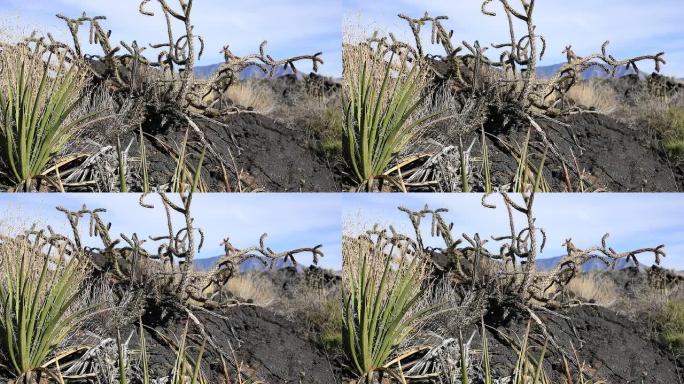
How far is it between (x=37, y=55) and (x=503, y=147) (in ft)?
7.81

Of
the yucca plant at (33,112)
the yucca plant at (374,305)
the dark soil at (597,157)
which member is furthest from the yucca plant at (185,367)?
the dark soil at (597,157)

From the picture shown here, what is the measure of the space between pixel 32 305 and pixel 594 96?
3.18 meters

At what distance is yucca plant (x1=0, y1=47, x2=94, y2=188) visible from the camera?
14.3 ft

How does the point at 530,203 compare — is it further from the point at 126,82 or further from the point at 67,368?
the point at 67,368

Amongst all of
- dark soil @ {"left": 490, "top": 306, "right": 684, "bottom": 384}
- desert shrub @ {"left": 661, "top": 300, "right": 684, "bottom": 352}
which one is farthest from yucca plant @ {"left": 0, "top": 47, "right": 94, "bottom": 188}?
desert shrub @ {"left": 661, "top": 300, "right": 684, "bottom": 352}

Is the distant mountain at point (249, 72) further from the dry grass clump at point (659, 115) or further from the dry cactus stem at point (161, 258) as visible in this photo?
the dry grass clump at point (659, 115)

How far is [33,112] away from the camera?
4.40 metres

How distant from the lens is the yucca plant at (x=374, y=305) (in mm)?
4594

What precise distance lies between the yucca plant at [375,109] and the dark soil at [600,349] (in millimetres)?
1264

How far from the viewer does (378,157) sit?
179 inches

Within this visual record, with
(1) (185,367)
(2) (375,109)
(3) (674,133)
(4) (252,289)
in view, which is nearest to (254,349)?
(4) (252,289)

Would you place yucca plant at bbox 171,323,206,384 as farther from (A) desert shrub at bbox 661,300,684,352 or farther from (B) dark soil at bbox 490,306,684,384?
(A) desert shrub at bbox 661,300,684,352

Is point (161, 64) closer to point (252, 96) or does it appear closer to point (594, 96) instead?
point (252, 96)

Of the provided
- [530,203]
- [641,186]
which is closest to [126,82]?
[530,203]
